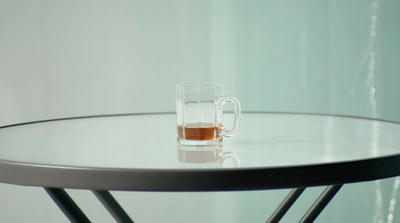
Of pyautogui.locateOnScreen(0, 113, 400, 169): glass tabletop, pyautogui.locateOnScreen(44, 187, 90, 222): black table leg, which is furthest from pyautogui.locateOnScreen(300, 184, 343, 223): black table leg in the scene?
pyautogui.locateOnScreen(44, 187, 90, 222): black table leg

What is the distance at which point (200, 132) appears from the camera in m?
0.98

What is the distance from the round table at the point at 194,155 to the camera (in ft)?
2.28

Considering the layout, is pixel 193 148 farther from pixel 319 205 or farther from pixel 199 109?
pixel 319 205

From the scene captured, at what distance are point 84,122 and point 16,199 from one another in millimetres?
1129

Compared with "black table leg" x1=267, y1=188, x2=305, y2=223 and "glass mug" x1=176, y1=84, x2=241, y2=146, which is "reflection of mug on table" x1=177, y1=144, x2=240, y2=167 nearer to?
"glass mug" x1=176, y1=84, x2=241, y2=146

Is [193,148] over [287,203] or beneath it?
over

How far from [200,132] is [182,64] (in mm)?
1403

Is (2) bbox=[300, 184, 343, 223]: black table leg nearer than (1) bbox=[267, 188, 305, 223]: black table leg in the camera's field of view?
Yes

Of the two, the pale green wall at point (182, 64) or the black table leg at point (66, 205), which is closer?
the black table leg at point (66, 205)

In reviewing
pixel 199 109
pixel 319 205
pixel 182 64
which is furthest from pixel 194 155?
pixel 182 64

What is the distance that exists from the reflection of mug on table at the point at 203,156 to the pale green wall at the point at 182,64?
1.38 meters

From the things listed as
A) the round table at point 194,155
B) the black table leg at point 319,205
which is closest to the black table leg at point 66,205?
the round table at point 194,155

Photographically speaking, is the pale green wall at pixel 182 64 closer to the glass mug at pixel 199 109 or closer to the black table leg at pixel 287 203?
the black table leg at pixel 287 203

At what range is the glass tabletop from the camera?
84cm
